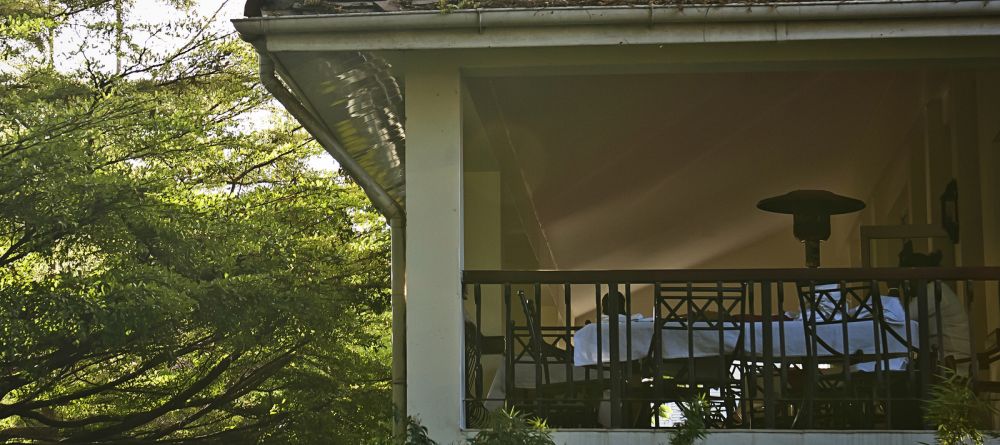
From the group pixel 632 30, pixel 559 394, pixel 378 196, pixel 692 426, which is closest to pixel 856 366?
pixel 692 426

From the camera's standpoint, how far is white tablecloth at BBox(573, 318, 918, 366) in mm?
6621

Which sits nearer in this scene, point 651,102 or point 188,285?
point 651,102

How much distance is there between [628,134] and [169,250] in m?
6.30

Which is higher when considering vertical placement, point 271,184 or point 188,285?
point 271,184

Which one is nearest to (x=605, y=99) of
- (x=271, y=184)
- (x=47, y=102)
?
(x=47, y=102)

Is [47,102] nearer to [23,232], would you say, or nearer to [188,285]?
[23,232]

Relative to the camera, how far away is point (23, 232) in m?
14.2

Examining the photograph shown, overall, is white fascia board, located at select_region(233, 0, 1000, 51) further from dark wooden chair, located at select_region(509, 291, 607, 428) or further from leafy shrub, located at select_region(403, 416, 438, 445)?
leafy shrub, located at select_region(403, 416, 438, 445)

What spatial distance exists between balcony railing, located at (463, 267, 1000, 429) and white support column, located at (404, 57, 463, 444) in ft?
0.56

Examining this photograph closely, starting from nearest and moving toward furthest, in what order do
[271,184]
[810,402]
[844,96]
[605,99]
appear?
[810,402], [605,99], [844,96], [271,184]

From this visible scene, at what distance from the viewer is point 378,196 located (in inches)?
313

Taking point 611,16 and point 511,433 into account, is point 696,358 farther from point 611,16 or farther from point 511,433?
point 611,16

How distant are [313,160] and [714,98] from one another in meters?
11.7

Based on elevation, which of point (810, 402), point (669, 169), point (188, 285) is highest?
point (669, 169)
